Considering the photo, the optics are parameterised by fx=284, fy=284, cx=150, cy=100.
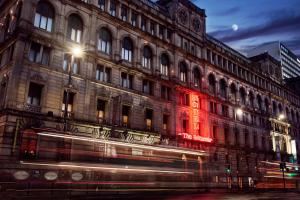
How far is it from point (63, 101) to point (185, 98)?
20.7 m

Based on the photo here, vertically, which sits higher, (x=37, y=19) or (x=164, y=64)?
(x=37, y=19)

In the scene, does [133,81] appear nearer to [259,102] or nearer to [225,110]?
[225,110]

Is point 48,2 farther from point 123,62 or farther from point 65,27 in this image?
point 123,62

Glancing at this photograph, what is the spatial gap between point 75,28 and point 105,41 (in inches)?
168

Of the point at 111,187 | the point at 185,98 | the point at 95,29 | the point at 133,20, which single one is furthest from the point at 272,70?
the point at 111,187

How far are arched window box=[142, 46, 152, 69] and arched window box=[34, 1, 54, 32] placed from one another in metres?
13.8

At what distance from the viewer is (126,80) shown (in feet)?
121

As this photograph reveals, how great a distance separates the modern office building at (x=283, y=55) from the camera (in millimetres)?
140375

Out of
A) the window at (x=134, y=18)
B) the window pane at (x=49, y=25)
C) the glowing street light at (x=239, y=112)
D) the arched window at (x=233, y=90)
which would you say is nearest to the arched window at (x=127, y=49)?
the window at (x=134, y=18)

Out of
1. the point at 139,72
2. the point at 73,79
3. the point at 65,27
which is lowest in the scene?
the point at 73,79

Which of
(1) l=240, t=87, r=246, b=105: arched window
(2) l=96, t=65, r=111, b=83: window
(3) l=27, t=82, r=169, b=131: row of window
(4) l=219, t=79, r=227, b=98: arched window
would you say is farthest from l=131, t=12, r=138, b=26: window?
(1) l=240, t=87, r=246, b=105: arched window

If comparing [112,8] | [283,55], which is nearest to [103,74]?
[112,8]

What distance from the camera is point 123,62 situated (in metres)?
36.9

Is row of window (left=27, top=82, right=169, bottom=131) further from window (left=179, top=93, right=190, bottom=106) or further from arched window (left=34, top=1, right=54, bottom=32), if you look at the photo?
arched window (left=34, top=1, right=54, bottom=32)
